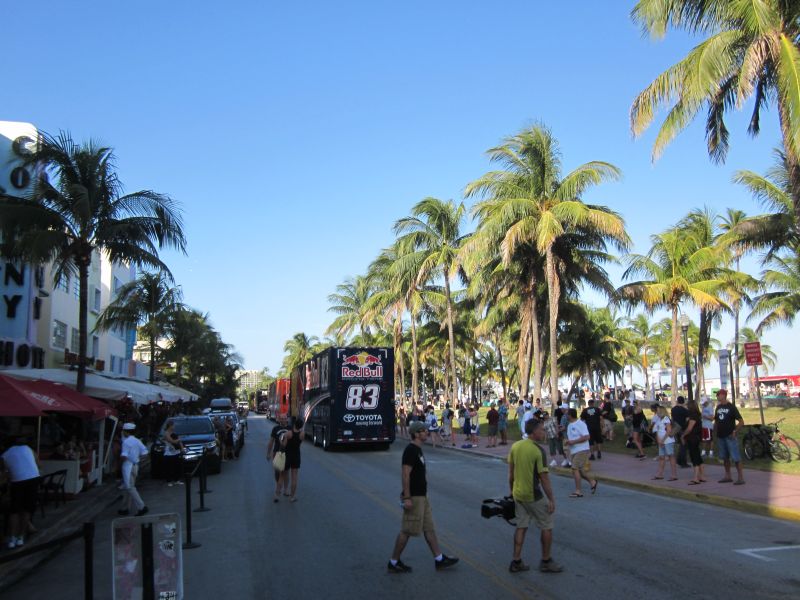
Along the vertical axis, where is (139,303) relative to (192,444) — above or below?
above

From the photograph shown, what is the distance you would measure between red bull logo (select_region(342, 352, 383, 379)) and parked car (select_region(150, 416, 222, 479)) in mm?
6603

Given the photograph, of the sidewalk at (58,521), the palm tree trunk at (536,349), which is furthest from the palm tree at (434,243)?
the sidewalk at (58,521)

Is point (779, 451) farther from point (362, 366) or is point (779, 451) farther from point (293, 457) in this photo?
point (362, 366)

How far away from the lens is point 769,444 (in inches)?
627

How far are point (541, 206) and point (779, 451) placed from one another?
46.5 feet

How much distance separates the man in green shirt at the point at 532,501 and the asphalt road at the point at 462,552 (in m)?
0.20

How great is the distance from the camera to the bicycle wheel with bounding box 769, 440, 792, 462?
1557 centimetres

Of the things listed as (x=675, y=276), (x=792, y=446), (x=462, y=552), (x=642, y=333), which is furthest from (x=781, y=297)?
(x=642, y=333)

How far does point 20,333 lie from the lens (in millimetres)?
25422

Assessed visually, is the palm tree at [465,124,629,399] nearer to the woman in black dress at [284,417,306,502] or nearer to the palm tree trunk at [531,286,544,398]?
the palm tree trunk at [531,286,544,398]

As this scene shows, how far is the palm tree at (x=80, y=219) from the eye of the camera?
15.8m

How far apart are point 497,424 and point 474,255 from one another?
718 cm

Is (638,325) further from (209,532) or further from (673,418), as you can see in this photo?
(209,532)

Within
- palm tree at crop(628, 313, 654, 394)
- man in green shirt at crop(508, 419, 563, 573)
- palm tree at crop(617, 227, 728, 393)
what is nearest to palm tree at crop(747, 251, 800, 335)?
palm tree at crop(617, 227, 728, 393)
